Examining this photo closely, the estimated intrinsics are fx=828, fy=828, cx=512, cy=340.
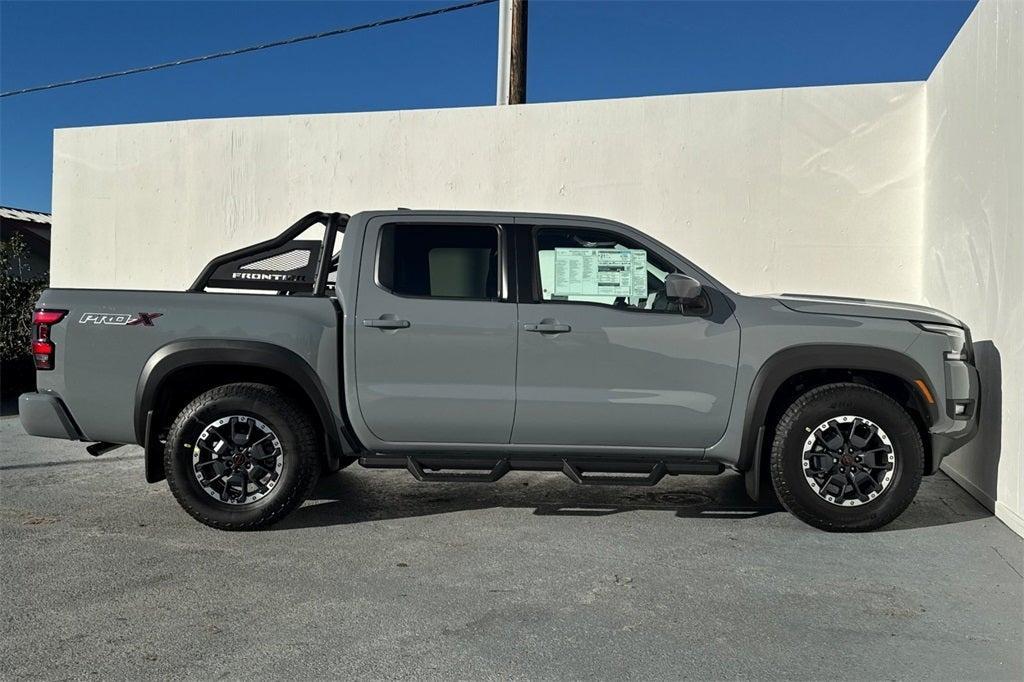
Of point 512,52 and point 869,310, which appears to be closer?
point 869,310

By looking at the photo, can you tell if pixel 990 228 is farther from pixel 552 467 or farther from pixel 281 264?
pixel 281 264

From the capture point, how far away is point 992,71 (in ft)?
18.7

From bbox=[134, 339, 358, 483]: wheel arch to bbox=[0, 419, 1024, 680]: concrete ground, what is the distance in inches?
20.3

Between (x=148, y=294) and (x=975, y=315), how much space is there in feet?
18.4

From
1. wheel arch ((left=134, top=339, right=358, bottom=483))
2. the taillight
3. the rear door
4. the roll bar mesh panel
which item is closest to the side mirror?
the rear door

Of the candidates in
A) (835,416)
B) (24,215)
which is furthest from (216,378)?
(24,215)

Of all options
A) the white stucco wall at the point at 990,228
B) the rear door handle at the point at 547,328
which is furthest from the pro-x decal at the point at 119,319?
the white stucco wall at the point at 990,228

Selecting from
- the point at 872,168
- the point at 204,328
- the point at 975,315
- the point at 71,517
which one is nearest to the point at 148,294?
the point at 204,328

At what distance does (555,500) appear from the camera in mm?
5598

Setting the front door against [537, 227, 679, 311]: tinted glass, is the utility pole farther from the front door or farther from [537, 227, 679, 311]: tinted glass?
the front door

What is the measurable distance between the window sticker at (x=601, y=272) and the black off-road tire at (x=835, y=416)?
1.14 meters

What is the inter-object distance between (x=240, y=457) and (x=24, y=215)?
657 inches

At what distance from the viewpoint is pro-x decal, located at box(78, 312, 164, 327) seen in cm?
471

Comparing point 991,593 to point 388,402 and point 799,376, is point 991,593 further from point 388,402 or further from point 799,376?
point 388,402
